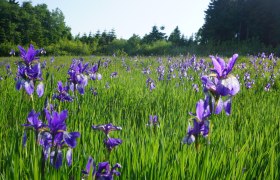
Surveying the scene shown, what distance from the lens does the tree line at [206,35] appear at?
3250 cm

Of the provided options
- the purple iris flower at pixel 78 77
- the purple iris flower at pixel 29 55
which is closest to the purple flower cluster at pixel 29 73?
the purple iris flower at pixel 29 55

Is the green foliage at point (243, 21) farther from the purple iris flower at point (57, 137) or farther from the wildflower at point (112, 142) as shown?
the purple iris flower at point (57, 137)

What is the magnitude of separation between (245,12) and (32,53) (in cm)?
4874

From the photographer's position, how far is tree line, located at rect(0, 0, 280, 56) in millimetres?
32500

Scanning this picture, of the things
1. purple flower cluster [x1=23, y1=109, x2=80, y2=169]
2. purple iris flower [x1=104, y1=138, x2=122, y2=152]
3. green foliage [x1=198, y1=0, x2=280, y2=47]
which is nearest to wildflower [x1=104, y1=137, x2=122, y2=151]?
purple iris flower [x1=104, y1=138, x2=122, y2=152]

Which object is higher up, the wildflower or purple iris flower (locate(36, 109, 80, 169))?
purple iris flower (locate(36, 109, 80, 169))

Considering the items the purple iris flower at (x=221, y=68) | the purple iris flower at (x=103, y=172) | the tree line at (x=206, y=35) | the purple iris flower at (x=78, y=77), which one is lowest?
the purple iris flower at (x=103, y=172)

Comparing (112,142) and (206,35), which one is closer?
(112,142)

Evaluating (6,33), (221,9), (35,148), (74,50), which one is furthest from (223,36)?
(35,148)

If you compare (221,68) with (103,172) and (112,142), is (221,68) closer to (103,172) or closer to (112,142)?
(112,142)

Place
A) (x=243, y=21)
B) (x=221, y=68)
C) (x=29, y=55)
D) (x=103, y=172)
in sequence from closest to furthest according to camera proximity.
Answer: (x=103, y=172) < (x=221, y=68) < (x=29, y=55) < (x=243, y=21)

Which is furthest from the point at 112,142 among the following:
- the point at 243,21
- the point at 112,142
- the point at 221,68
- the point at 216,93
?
the point at 243,21

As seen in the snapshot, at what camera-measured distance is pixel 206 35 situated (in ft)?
172

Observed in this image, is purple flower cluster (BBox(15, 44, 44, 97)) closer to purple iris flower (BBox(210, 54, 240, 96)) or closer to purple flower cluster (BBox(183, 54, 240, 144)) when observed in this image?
purple flower cluster (BBox(183, 54, 240, 144))
